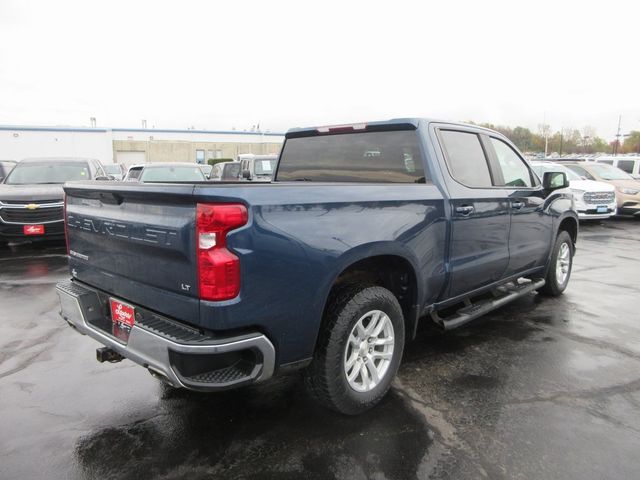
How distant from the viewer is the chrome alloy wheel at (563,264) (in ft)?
18.9

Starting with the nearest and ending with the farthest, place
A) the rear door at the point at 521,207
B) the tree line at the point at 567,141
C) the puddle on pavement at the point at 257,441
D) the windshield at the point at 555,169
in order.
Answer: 1. the puddle on pavement at the point at 257,441
2. the rear door at the point at 521,207
3. the windshield at the point at 555,169
4. the tree line at the point at 567,141

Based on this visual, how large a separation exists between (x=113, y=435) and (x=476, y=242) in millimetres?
3045

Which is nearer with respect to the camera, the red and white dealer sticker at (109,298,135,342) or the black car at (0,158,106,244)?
the red and white dealer sticker at (109,298,135,342)

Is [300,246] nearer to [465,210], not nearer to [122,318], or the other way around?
[122,318]

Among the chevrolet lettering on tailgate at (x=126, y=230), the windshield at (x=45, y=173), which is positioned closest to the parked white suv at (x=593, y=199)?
the windshield at (x=45, y=173)

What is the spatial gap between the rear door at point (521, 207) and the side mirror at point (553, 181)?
9cm

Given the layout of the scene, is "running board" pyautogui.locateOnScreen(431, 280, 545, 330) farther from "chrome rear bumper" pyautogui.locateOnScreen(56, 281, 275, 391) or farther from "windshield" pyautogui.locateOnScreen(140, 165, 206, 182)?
"windshield" pyautogui.locateOnScreen(140, 165, 206, 182)

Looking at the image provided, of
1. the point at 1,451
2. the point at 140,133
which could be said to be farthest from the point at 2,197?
the point at 140,133

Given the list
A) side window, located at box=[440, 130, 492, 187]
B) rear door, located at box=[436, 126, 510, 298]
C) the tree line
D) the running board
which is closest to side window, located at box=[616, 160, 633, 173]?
the running board

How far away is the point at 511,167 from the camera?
4.76 metres

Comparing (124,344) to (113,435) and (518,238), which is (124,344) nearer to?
(113,435)

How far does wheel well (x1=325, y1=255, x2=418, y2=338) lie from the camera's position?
3154mm

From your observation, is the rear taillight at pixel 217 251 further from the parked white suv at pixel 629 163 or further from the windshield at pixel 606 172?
the parked white suv at pixel 629 163

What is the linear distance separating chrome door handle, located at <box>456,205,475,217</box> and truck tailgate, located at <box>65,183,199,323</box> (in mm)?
2182
